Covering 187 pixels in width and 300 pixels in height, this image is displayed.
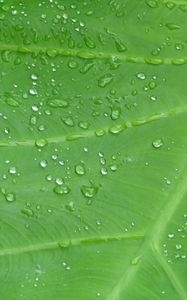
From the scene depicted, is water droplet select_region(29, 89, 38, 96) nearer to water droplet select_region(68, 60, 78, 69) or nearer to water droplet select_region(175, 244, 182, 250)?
water droplet select_region(68, 60, 78, 69)

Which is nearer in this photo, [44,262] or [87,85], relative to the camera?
[44,262]

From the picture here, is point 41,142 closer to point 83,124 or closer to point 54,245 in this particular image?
point 83,124

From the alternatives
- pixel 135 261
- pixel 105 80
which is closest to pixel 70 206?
pixel 135 261

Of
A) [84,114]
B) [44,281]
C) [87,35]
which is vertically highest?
[87,35]

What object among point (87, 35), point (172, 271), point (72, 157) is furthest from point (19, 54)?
point (172, 271)

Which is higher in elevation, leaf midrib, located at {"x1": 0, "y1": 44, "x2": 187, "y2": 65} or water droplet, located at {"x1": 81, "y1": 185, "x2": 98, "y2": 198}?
leaf midrib, located at {"x1": 0, "y1": 44, "x2": 187, "y2": 65}

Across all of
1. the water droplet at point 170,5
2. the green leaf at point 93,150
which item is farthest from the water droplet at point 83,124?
the water droplet at point 170,5

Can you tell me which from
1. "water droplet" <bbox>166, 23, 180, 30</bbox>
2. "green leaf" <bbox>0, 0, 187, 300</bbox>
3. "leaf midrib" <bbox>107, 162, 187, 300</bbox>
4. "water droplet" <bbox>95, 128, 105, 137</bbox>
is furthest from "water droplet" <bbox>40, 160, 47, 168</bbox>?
"water droplet" <bbox>166, 23, 180, 30</bbox>

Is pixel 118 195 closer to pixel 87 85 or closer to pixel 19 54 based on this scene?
pixel 87 85
